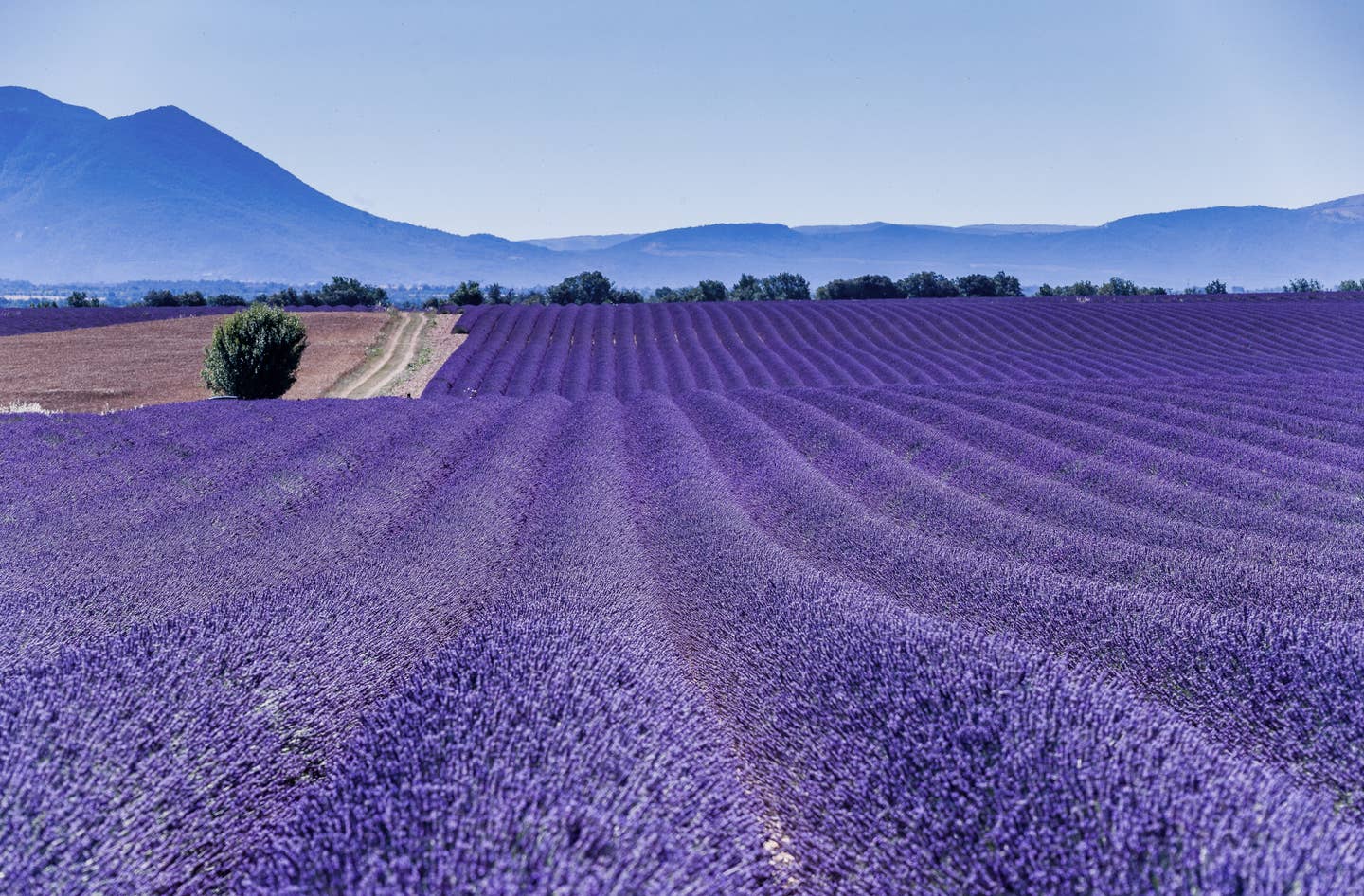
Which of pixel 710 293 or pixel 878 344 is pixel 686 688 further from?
pixel 710 293

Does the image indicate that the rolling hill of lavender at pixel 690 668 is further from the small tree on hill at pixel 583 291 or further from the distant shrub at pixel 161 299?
the small tree on hill at pixel 583 291

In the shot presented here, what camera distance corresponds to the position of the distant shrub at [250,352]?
55.1 ft

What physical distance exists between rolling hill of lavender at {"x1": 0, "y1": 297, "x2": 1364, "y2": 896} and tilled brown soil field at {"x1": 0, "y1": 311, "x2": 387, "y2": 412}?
568 inches

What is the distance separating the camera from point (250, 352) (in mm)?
16844

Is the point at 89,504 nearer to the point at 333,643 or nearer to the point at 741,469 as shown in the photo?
the point at 333,643

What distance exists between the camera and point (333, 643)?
3105mm

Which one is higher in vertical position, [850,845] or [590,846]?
[590,846]

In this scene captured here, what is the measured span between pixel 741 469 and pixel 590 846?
580 cm

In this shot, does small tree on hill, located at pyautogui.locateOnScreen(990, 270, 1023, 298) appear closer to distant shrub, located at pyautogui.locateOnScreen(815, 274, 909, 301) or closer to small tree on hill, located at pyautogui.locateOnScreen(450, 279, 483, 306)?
distant shrub, located at pyautogui.locateOnScreen(815, 274, 909, 301)

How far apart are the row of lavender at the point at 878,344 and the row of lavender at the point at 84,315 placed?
13.6 m

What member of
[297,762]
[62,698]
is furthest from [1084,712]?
[62,698]

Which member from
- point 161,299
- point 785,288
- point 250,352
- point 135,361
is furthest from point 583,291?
point 250,352

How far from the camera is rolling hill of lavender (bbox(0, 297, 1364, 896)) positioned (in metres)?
1.76

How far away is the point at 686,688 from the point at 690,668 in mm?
674
